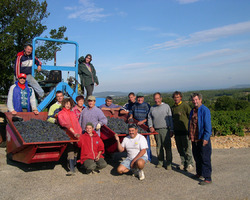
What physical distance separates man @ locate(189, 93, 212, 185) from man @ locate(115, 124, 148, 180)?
3.61 ft

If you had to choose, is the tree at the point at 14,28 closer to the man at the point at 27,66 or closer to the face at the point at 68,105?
the man at the point at 27,66

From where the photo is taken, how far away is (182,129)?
625 cm

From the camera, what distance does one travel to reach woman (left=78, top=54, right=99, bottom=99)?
8289 millimetres

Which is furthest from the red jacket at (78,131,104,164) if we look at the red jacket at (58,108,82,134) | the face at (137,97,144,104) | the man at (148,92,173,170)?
the face at (137,97,144,104)

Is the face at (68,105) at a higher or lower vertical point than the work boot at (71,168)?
higher

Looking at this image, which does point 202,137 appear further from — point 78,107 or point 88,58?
point 88,58

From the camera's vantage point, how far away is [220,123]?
1277 centimetres

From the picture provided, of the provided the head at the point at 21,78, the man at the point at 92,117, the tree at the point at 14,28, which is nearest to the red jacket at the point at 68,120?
the man at the point at 92,117

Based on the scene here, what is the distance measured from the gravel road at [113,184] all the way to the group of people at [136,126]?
10.2 inches

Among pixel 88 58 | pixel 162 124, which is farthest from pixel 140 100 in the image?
pixel 88 58

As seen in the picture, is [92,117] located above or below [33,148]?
above

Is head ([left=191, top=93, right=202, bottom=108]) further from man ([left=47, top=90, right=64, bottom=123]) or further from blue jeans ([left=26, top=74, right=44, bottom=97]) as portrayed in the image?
blue jeans ([left=26, top=74, right=44, bottom=97])

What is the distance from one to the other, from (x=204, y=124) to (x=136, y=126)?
1486 mm

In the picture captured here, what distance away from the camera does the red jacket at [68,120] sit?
606 centimetres
